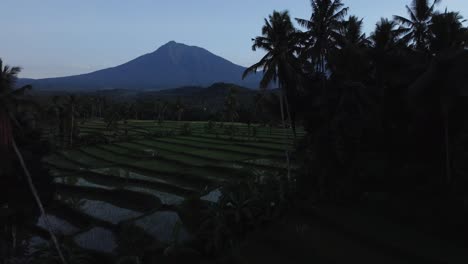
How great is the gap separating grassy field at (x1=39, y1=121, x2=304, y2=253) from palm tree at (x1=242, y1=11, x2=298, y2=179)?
546 cm

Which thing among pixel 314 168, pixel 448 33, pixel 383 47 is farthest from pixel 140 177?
pixel 448 33

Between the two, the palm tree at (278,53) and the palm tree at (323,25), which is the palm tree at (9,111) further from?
the palm tree at (323,25)

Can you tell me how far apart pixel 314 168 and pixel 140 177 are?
53.0 feet

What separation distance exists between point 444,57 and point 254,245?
40.5 ft

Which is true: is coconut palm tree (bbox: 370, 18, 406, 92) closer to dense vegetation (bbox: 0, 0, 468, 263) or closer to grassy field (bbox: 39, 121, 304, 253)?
dense vegetation (bbox: 0, 0, 468, 263)

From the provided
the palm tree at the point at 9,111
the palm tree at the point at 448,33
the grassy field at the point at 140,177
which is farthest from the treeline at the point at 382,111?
the palm tree at the point at 9,111

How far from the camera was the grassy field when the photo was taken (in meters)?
19.5

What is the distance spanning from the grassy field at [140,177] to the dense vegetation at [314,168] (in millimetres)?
180

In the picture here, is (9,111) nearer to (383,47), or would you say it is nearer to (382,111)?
(382,111)

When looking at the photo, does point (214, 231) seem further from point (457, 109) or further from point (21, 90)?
point (457, 109)

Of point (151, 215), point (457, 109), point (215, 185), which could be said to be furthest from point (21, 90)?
point (457, 109)

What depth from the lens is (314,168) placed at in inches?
738

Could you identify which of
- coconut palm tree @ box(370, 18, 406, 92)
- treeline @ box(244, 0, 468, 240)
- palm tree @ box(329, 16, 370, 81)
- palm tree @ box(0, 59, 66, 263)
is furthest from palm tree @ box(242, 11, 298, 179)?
palm tree @ box(0, 59, 66, 263)

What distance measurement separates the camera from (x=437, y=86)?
14773mm
